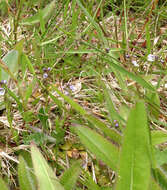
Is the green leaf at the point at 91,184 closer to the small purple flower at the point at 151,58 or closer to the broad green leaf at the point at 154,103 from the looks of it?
the broad green leaf at the point at 154,103

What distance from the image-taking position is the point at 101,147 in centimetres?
79

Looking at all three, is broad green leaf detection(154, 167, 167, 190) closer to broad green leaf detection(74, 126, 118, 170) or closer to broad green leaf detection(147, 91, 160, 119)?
broad green leaf detection(74, 126, 118, 170)

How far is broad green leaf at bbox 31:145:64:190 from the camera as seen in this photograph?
0.72 metres

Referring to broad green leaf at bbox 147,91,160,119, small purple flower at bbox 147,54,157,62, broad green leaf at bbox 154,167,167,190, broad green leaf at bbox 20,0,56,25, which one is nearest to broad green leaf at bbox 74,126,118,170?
broad green leaf at bbox 154,167,167,190

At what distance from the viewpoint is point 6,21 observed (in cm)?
188

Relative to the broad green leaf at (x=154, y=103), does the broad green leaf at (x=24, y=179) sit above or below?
above

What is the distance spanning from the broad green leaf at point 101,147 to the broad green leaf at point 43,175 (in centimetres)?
12

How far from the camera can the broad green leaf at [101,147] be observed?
0.79 meters

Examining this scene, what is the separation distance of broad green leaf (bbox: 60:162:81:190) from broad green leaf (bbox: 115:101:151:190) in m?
0.21

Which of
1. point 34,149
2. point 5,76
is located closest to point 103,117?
point 5,76

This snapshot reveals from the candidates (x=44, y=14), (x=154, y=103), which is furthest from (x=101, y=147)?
(x=44, y=14)

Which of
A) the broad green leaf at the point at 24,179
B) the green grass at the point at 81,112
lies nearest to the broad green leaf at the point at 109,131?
the green grass at the point at 81,112

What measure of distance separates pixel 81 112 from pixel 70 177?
0.88ft

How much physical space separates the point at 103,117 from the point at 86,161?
0.89ft
